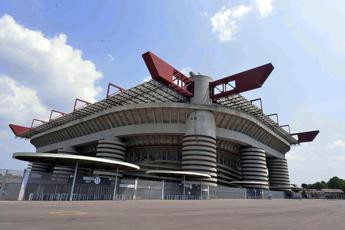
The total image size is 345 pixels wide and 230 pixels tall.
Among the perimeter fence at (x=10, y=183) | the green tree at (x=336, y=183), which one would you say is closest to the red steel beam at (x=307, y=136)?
the green tree at (x=336, y=183)

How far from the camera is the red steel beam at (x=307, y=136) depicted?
73.7 meters

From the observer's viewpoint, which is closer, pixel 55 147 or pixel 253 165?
pixel 253 165

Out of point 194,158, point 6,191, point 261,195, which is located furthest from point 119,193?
point 261,195

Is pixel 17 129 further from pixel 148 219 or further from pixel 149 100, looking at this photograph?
pixel 148 219

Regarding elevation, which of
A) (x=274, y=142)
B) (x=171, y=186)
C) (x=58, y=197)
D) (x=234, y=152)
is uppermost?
(x=274, y=142)

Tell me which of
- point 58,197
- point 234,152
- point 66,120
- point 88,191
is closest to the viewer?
point 58,197

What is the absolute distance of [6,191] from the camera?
22.0 metres

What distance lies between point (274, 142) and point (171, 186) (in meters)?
43.5

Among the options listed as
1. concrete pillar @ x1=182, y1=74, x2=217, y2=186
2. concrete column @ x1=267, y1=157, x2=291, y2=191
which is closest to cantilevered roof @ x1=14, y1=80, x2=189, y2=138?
concrete pillar @ x1=182, y1=74, x2=217, y2=186

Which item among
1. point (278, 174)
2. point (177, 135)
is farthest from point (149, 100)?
point (278, 174)

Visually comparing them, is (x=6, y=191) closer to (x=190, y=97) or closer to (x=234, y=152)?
(x=190, y=97)

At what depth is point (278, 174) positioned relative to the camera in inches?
2778

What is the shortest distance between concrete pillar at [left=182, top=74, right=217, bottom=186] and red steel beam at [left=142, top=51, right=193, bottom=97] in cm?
344

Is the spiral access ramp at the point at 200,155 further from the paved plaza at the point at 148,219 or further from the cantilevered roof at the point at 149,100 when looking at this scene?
the paved plaza at the point at 148,219
